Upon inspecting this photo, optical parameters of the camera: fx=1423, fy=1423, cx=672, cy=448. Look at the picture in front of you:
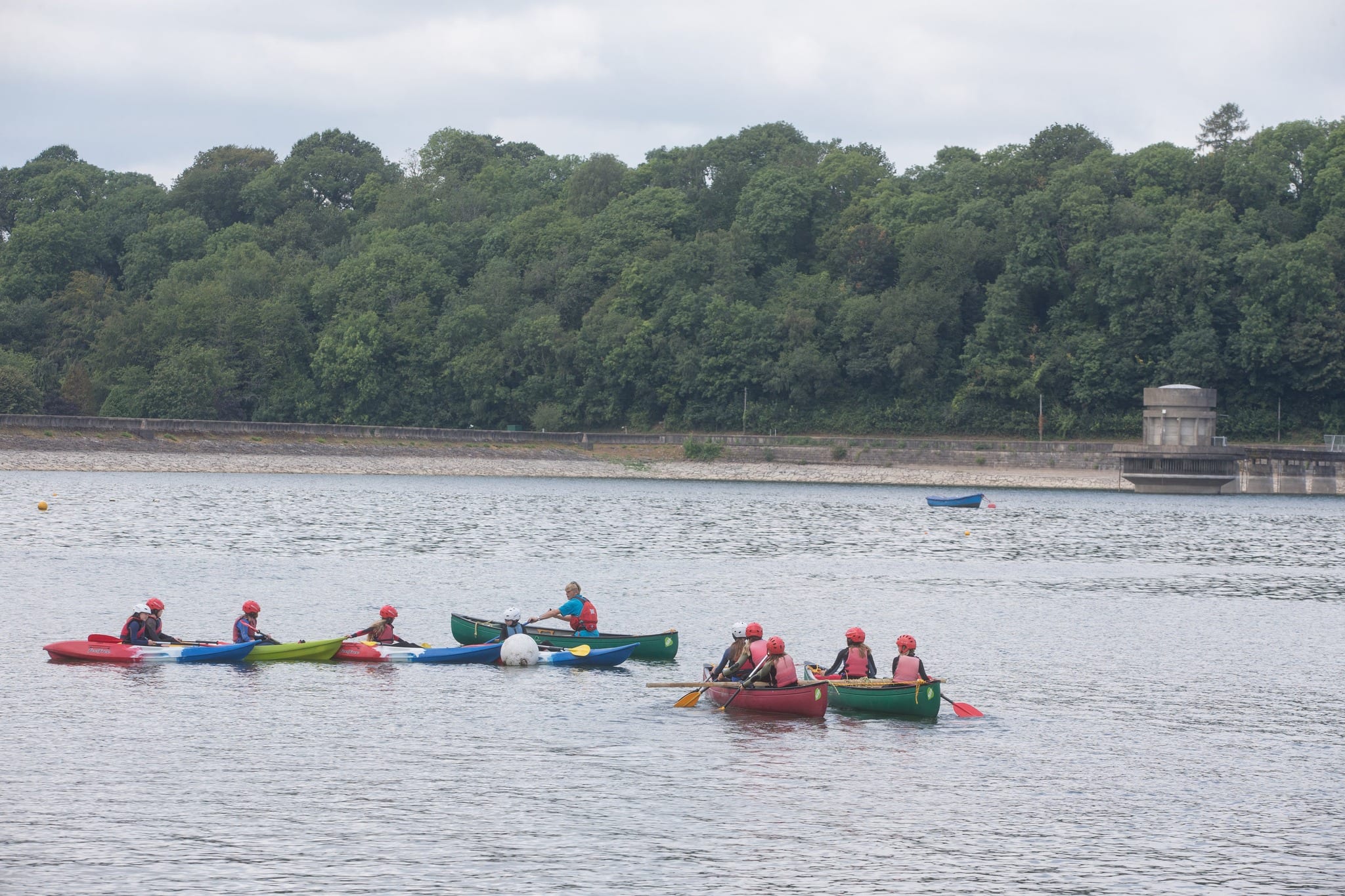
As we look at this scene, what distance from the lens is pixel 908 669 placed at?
28141 millimetres

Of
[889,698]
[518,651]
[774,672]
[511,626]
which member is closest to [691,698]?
[774,672]

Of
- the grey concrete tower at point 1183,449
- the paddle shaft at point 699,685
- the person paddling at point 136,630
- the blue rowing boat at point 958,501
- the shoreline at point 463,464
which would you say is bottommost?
the paddle shaft at point 699,685

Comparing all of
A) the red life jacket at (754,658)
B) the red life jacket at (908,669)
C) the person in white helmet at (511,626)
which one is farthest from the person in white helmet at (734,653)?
the person in white helmet at (511,626)

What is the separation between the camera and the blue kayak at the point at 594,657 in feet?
110

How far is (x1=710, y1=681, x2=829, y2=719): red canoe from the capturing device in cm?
2772

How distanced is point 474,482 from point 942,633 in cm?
8737

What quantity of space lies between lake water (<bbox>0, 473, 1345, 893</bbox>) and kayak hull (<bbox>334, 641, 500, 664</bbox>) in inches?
21.7

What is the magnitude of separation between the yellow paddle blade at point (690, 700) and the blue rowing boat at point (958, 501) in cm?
7469

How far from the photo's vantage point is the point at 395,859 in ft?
62.8

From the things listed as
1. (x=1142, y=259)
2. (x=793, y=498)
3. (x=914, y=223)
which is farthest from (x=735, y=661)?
(x=914, y=223)

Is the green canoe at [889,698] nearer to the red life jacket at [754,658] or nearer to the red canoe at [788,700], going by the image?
the red canoe at [788,700]

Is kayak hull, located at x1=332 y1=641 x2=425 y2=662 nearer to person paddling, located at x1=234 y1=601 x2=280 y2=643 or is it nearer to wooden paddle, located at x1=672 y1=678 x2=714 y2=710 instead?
person paddling, located at x1=234 y1=601 x2=280 y2=643

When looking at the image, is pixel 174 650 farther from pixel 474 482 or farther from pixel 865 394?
pixel 865 394

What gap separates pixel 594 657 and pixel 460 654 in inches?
125
